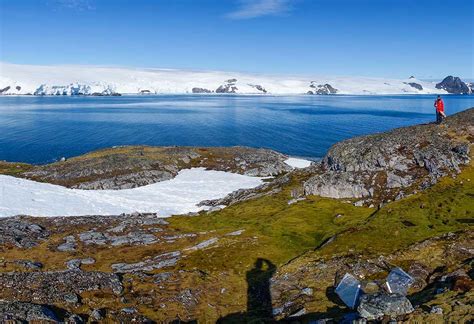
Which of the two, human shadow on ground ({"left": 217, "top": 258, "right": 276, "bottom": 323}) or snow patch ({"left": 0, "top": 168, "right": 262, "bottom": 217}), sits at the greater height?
human shadow on ground ({"left": 217, "top": 258, "right": 276, "bottom": 323})

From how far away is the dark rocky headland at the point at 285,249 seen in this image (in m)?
30.3

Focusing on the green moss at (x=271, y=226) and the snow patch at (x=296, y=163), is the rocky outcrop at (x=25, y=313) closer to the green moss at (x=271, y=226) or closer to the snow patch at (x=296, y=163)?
the green moss at (x=271, y=226)

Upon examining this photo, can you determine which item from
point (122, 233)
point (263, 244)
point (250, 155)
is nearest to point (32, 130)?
point (250, 155)

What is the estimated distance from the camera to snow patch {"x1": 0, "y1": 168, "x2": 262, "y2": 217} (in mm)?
69125

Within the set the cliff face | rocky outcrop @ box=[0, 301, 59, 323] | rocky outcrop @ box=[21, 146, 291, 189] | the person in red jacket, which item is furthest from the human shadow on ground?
rocky outcrop @ box=[21, 146, 291, 189]

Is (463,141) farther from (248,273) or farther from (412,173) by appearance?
(248,273)

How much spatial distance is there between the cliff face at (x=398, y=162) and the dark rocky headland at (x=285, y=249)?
0.60 feet

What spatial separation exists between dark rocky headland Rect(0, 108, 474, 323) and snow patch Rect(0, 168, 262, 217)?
6.03 m

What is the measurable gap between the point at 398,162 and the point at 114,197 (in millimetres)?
50875

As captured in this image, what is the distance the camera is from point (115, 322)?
3023 cm

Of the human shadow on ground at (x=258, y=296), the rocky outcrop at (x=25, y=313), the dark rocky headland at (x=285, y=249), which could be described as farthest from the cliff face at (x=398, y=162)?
the rocky outcrop at (x=25, y=313)

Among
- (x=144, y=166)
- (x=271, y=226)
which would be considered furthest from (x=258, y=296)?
(x=144, y=166)

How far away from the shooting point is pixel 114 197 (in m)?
78.9

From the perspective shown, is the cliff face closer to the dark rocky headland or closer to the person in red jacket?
the dark rocky headland
